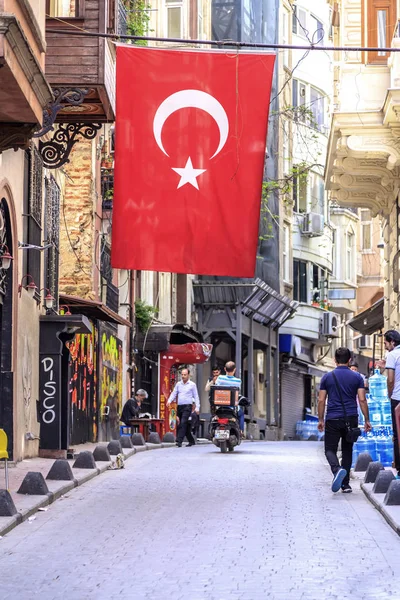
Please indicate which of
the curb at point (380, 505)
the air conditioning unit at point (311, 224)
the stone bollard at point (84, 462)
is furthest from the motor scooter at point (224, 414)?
the air conditioning unit at point (311, 224)

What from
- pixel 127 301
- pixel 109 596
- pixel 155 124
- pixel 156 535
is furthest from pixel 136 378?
pixel 109 596

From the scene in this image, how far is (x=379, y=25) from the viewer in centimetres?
2541

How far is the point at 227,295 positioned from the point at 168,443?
15576 millimetres

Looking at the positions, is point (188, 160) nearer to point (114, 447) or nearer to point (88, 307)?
point (114, 447)

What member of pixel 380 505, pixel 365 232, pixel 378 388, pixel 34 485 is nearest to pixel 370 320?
pixel 378 388

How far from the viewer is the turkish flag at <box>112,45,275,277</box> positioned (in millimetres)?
15531

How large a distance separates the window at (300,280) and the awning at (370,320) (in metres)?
17.5

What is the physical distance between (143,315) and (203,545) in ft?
93.6

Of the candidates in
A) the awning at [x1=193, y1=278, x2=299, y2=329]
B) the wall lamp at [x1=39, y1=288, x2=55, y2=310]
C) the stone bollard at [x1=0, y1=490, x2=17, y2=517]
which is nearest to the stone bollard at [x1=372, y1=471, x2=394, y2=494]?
the stone bollard at [x1=0, y1=490, x2=17, y2=517]

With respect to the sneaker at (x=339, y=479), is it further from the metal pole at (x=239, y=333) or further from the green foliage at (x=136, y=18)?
the metal pole at (x=239, y=333)

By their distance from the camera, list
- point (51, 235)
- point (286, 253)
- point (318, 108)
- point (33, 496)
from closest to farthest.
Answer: point (33, 496), point (51, 235), point (286, 253), point (318, 108)

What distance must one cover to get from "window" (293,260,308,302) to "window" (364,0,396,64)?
3070 centimetres

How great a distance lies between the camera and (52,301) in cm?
2497

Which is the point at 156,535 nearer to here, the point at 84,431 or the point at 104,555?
the point at 104,555
